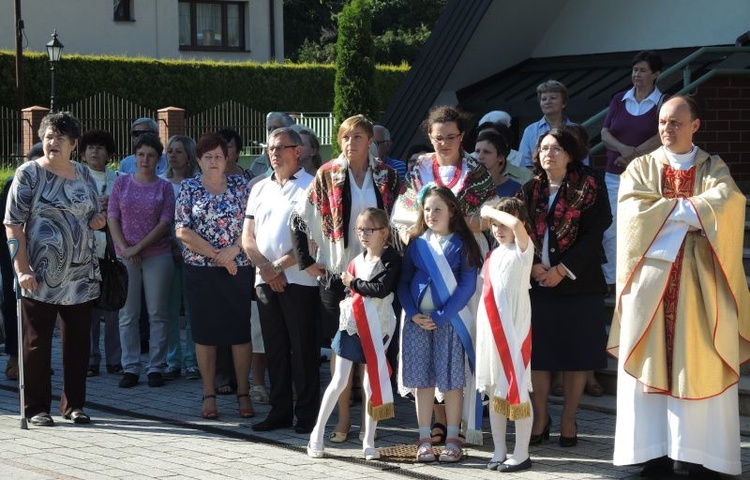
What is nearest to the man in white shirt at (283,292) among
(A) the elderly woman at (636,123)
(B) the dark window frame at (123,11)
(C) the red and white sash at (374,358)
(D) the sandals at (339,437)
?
(D) the sandals at (339,437)

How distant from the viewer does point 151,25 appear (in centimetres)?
4194

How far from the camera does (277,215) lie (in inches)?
330

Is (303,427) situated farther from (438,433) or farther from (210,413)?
(438,433)

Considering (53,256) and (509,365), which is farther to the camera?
(53,256)

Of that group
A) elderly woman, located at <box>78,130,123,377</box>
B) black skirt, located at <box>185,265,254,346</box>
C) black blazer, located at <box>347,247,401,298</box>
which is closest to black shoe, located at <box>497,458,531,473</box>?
black blazer, located at <box>347,247,401,298</box>

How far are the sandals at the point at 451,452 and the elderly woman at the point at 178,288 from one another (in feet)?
11.4

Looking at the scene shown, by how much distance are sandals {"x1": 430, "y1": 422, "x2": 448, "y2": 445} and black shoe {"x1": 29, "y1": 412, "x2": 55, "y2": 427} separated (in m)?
2.52

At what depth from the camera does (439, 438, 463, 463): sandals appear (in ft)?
24.3

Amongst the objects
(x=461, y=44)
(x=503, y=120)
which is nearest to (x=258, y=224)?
(x=503, y=120)

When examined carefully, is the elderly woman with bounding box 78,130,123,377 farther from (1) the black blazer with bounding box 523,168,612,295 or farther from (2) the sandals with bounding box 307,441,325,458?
(1) the black blazer with bounding box 523,168,612,295

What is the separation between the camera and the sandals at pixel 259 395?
942cm

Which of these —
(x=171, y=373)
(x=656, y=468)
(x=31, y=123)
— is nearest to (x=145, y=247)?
(x=171, y=373)

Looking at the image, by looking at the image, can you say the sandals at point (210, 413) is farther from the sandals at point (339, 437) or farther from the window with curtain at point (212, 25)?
the window with curtain at point (212, 25)

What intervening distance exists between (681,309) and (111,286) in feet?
13.0
